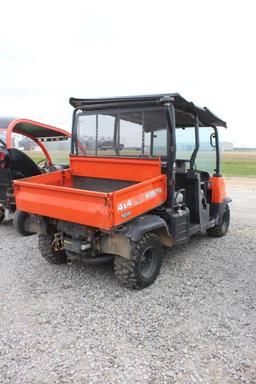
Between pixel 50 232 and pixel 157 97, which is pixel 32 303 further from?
pixel 157 97

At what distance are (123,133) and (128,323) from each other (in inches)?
99.6

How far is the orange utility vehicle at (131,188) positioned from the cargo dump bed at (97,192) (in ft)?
0.03

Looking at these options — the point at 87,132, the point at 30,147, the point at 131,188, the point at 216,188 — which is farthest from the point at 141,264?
the point at 30,147

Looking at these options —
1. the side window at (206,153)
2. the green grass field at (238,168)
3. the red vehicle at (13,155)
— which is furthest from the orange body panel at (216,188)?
the green grass field at (238,168)

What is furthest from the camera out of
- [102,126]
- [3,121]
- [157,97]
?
[3,121]

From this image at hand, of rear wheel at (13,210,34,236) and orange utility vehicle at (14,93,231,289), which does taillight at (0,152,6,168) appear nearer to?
orange utility vehicle at (14,93,231,289)

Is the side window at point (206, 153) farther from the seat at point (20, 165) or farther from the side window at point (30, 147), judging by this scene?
the side window at point (30, 147)

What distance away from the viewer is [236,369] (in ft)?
8.23

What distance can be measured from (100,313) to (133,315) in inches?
13.1

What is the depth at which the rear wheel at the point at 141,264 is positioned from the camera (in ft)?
12.0

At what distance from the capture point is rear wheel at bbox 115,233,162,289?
3658 millimetres

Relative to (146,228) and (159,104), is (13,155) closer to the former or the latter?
(159,104)

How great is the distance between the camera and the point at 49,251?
14.8 ft

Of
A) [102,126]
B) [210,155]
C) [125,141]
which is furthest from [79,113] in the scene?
[210,155]
